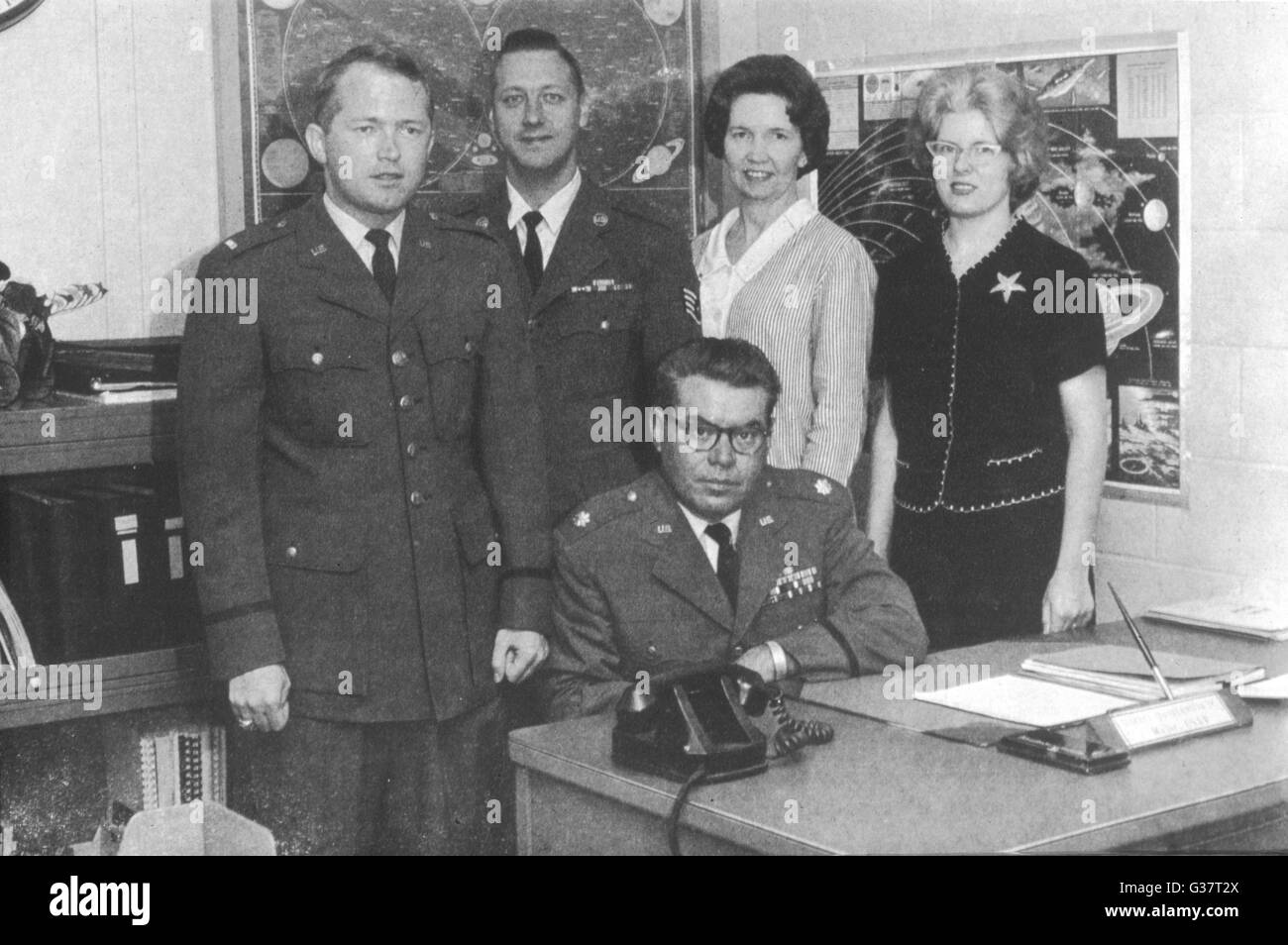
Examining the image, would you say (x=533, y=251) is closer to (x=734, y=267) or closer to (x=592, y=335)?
(x=592, y=335)

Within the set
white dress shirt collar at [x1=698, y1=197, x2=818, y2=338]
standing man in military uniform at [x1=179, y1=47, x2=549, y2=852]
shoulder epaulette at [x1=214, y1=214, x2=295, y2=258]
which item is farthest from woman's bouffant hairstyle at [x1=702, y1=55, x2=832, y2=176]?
shoulder epaulette at [x1=214, y1=214, x2=295, y2=258]

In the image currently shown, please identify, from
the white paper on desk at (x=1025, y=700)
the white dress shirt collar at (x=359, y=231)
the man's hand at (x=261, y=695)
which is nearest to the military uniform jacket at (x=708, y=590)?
the white paper on desk at (x=1025, y=700)

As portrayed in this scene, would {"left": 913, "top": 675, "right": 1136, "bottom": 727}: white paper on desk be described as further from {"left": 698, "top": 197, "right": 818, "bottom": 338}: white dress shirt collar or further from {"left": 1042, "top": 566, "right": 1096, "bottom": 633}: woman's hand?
{"left": 698, "top": 197, "right": 818, "bottom": 338}: white dress shirt collar

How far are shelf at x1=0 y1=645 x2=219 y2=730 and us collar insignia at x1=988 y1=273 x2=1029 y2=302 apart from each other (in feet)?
4.81

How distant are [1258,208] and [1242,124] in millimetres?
139

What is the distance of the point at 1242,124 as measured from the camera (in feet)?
7.97

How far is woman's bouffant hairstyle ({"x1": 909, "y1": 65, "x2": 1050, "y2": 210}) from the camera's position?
252cm

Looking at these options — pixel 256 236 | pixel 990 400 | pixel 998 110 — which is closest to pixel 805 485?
pixel 990 400

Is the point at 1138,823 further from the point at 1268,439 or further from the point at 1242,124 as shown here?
the point at 1242,124

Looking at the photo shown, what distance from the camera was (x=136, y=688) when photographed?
8.18 feet

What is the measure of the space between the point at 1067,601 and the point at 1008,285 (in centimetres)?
53
